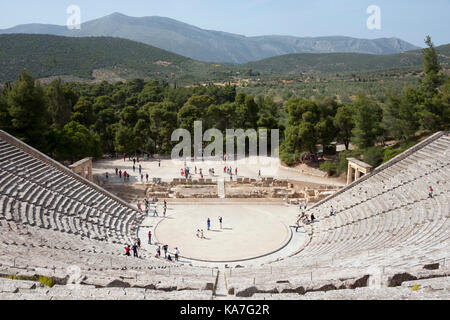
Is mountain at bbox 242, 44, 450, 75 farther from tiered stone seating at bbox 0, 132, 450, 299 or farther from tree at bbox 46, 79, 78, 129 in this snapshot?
tree at bbox 46, 79, 78, 129

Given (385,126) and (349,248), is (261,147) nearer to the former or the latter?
(385,126)

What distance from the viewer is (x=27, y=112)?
28844 millimetres

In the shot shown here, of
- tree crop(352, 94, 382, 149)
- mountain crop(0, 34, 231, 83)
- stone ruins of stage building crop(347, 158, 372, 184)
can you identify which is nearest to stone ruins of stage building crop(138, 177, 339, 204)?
stone ruins of stage building crop(347, 158, 372, 184)

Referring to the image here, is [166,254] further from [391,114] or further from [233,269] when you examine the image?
[391,114]

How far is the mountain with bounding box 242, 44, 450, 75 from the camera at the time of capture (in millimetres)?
129250

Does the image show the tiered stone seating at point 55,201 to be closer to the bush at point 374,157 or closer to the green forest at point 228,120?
the green forest at point 228,120

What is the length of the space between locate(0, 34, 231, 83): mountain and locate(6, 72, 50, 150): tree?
53.4m

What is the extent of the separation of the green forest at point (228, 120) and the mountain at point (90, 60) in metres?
47.0

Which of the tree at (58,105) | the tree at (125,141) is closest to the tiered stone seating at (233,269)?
the tree at (125,141)

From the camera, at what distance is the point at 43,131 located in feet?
99.8

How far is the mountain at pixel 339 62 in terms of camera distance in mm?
129250

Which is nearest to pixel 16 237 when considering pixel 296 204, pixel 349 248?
pixel 349 248
